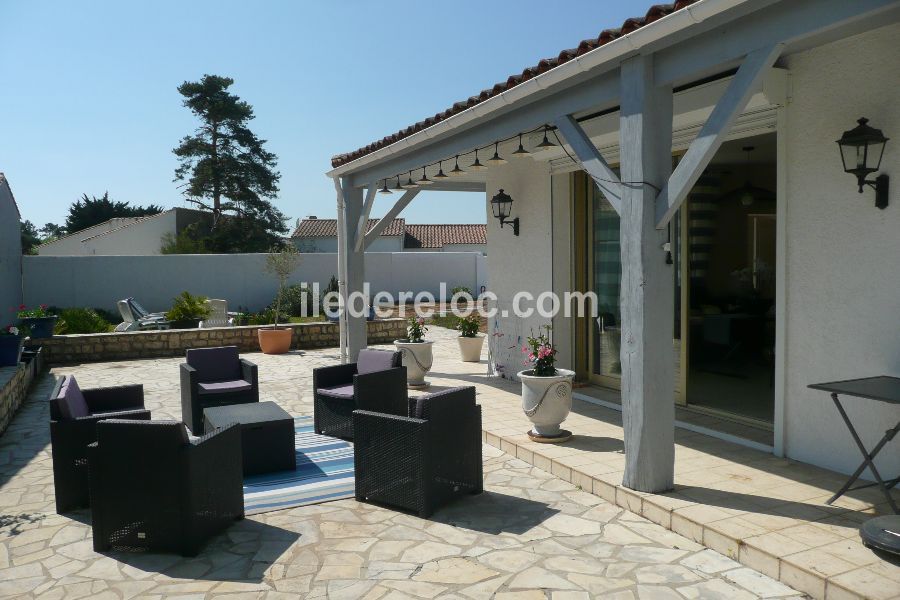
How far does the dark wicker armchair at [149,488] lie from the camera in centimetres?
384

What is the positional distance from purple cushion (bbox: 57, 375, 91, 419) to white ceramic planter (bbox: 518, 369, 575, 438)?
11.4 feet

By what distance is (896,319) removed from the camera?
14.1ft

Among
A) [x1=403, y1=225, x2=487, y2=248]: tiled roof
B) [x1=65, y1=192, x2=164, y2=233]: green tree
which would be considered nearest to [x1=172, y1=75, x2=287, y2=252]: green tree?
[x1=403, y1=225, x2=487, y2=248]: tiled roof

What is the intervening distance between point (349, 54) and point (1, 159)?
6.09m

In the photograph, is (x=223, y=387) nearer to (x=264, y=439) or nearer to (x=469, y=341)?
(x=264, y=439)

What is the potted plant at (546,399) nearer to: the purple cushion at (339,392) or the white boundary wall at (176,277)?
the purple cushion at (339,392)

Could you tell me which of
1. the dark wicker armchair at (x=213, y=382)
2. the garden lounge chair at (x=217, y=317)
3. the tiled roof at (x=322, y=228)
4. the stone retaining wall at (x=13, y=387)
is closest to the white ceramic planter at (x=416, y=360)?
the dark wicker armchair at (x=213, y=382)

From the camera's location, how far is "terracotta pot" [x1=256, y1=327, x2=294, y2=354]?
41.5ft

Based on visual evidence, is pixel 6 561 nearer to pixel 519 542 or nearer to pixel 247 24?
pixel 519 542

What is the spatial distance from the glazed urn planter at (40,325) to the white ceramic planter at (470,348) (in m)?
7.08

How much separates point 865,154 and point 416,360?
5.62 meters

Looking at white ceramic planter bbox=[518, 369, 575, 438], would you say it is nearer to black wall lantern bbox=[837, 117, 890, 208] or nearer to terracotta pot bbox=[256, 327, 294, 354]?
black wall lantern bbox=[837, 117, 890, 208]

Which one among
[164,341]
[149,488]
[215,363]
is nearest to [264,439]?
[149,488]

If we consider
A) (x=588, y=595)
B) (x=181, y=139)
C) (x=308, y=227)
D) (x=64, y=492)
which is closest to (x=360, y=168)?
(x=64, y=492)
